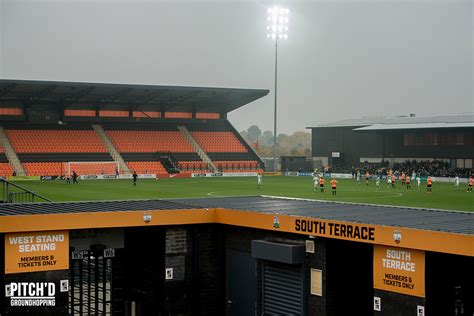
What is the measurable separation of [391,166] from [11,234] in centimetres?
6686

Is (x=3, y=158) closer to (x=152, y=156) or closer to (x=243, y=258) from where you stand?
(x=152, y=156)

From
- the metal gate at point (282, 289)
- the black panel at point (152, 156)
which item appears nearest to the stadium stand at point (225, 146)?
the black panel at point (152, 156)

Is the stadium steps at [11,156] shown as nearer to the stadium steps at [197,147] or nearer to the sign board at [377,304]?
the stadium steps at [197,147]

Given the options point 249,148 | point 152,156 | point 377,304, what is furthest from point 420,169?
point 377,304

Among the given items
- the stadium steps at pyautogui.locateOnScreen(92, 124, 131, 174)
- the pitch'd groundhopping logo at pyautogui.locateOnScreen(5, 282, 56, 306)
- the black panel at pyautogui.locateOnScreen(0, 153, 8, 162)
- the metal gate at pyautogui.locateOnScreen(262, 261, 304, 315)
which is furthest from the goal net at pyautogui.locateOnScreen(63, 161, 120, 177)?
the metal gate at pyautogui.locateOnScreen(262, 261, 304, 315)

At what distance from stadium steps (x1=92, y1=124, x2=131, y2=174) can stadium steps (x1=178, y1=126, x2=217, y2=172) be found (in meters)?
9.78

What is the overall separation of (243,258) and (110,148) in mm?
60499

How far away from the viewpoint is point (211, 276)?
64.9ft

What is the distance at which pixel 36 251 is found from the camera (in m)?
17.5

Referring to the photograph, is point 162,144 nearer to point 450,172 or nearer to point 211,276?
point 450,172

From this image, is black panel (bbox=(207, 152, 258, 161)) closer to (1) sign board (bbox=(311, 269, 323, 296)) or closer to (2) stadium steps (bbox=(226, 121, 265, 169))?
(2) stadium steps (bbox=(226, 121, 265, 169))

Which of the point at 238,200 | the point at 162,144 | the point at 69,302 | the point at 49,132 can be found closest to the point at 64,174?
the point at 49,132

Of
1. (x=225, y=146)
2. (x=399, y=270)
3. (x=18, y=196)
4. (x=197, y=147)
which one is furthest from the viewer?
(x=225, y=146)

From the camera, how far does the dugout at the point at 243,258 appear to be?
1536cm
